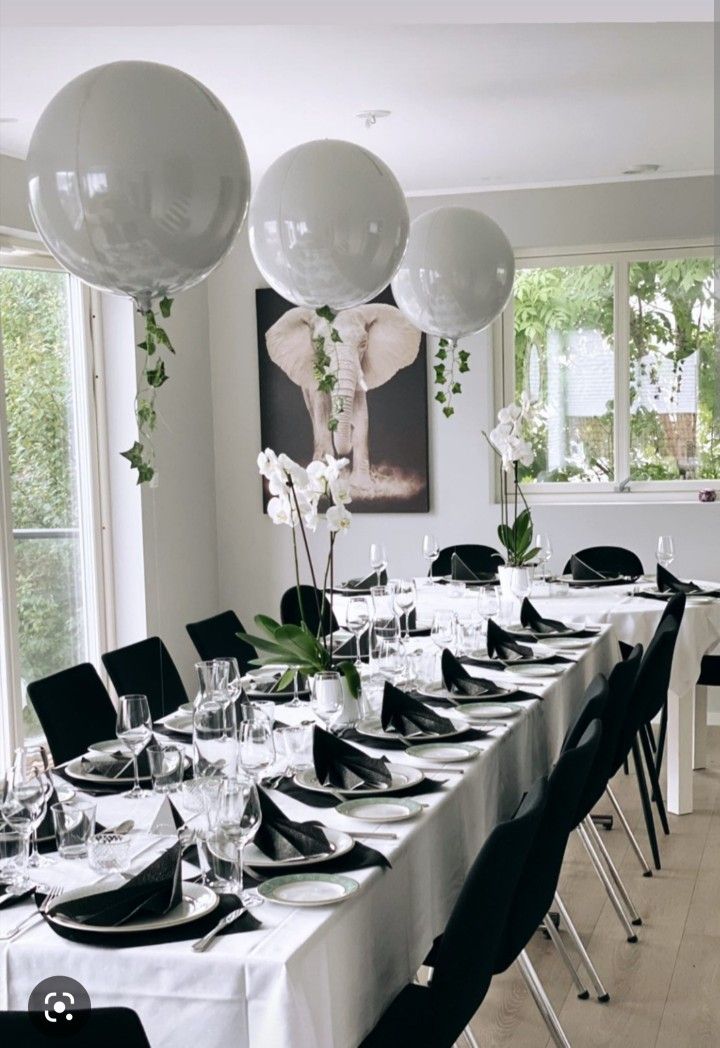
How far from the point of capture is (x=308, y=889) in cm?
213

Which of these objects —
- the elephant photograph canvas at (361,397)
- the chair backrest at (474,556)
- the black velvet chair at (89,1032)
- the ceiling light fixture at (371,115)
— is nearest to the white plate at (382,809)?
the black velvet chair at (89,1032)

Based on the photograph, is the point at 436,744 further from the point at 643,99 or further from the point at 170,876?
the point at 643,99

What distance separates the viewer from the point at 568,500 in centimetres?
709

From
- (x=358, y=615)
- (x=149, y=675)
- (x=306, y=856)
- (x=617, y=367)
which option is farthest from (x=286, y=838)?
(x=617, y=367)

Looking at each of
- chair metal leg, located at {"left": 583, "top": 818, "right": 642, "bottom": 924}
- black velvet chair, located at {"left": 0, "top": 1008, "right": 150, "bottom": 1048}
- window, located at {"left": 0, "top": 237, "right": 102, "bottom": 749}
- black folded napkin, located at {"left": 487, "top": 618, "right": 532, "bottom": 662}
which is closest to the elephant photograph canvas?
window, located at {"left": 0, "top": 237, "right": 102, "bottom": 749}

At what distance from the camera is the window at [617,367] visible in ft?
22.6

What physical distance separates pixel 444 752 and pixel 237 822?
0.99 meters

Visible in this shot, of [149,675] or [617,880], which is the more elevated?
[149,675]

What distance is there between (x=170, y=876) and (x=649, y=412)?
5414mm

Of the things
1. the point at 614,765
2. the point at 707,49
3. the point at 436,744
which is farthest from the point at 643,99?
the point at 436,744

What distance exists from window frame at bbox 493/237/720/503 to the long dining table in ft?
14.7

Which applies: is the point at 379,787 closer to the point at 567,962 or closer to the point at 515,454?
the point at 567,962

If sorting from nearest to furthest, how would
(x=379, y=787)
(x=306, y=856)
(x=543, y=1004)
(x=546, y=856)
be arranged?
(x=306, y=856)
(x=546, y=856)
(x=379, y=787)
(x=543, y=1004)

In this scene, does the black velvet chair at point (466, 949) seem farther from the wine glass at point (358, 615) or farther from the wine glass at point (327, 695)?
the wine glass at point (358, 615)
